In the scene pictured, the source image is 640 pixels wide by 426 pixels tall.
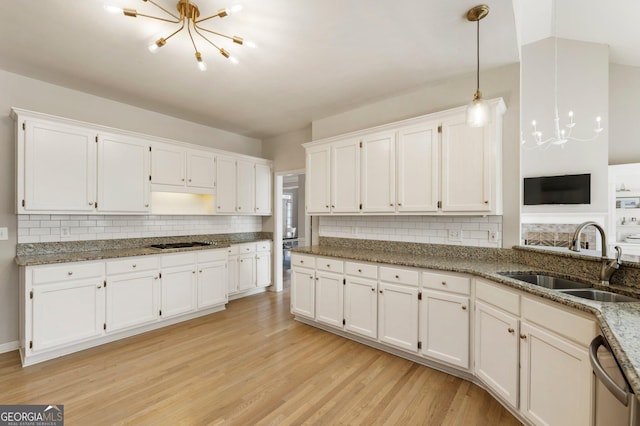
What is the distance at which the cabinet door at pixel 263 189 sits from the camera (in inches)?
197

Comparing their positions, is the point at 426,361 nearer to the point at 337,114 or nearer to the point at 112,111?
the point at 337,114

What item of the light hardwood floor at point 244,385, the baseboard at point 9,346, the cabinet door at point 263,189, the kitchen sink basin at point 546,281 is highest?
the cabinet door at point 263,189

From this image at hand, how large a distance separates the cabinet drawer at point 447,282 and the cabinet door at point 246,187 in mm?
3215

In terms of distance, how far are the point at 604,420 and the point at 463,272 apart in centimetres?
115

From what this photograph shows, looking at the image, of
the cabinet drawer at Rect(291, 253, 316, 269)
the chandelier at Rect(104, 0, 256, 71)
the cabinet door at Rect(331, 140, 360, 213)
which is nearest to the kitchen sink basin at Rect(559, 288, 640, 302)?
the cabinet door at Rect(331, 140, 360, 213)

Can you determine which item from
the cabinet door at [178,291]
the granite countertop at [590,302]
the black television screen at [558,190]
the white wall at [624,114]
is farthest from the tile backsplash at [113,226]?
the white wall at [624,114]

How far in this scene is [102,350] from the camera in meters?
2.92

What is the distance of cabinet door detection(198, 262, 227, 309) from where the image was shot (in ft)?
12.6

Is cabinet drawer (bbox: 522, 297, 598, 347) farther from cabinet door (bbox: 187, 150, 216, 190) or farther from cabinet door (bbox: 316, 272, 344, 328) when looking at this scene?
cabinet door (bbox: 187, 150, 216, 190)

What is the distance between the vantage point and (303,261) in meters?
3.58

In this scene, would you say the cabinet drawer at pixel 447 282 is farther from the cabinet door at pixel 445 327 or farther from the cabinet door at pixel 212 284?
the cabinet door at pixel 212 284

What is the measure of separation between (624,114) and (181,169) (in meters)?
8.37

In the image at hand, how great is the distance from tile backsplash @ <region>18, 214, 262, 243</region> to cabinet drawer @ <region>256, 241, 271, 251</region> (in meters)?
0.48

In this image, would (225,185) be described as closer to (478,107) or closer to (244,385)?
(244,385)
